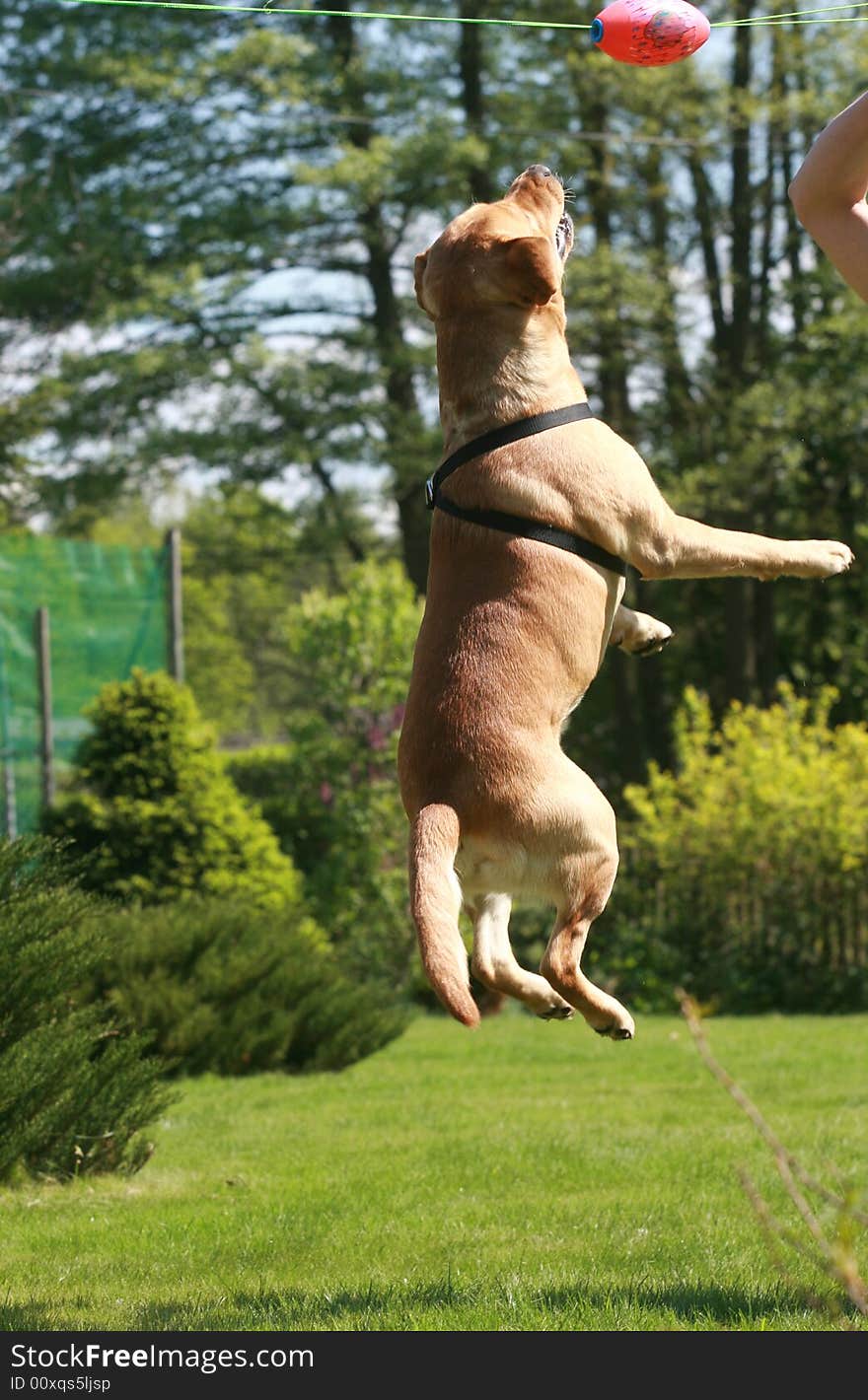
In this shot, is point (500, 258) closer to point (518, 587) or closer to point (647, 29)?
point (518, 587)

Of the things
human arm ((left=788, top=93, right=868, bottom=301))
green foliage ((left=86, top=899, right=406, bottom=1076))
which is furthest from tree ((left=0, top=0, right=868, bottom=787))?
human arm ((left=788, top=93, right=868, bottom=301))

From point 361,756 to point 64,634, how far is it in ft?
9.72

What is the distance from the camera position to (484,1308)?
4.22 meters

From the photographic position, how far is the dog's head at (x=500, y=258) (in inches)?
139

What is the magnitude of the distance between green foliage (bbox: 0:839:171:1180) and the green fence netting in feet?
20.9

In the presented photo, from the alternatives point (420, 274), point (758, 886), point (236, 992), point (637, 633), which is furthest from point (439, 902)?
point (758, 886)

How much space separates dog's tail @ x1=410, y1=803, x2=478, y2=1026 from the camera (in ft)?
9.91

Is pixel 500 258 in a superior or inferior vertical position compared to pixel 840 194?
inferior

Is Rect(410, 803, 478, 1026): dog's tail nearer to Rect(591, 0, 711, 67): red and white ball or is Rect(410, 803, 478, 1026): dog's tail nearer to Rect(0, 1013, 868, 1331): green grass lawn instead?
Rect(0, 1013, 868, 1331): green grass lawn

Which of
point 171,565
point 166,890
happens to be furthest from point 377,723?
point 166,890

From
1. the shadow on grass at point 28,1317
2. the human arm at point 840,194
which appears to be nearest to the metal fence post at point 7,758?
the shadow on grass at point 28,1317
